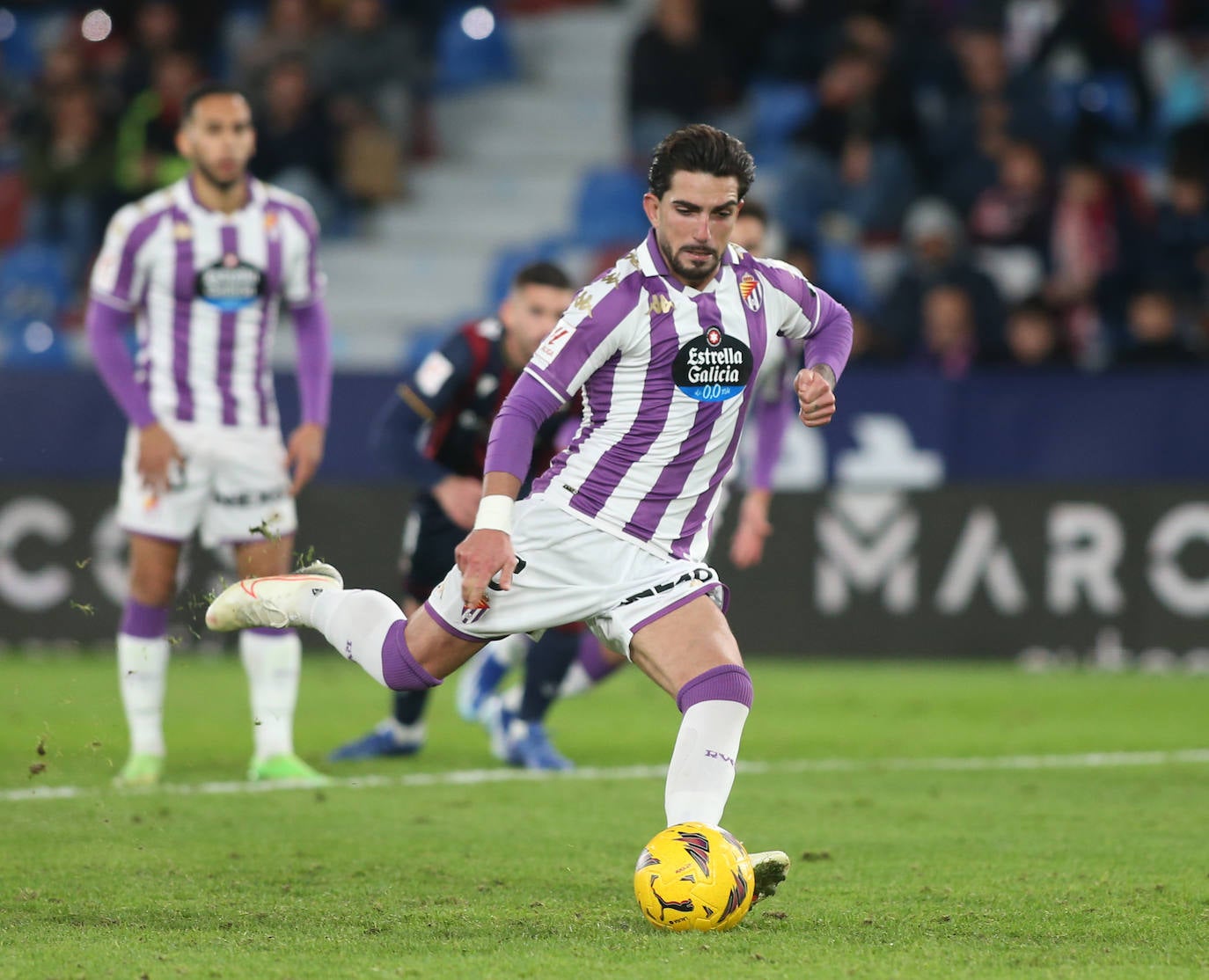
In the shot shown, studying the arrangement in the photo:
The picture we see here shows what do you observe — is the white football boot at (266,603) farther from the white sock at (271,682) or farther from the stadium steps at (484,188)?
the stadium steps at (484,188)

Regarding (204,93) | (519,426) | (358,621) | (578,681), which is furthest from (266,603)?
(578,681)

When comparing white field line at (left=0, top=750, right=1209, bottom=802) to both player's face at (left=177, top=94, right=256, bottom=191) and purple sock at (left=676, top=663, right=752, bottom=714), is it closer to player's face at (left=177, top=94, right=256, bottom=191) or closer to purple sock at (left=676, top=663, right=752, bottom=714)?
player's face at (left=177, top=94, right=256, bottom=191)

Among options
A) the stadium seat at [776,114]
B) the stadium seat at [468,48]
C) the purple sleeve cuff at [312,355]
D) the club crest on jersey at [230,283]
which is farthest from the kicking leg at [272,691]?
the stadium seat at [468,48]

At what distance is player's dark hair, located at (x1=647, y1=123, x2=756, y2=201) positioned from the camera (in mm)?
5000

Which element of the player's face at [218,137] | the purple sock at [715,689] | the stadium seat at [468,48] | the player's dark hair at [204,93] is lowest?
the purple sock at [715,689]

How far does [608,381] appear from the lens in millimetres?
5184

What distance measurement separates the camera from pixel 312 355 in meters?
7.69

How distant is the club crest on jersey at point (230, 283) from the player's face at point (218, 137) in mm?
305

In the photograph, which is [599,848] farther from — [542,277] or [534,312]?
[542,277]

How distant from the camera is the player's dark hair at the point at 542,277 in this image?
753 cm

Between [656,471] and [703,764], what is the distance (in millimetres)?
807

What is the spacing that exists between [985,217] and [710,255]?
931 cm

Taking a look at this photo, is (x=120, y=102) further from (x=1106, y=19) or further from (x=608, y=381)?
(x=608, y=381)

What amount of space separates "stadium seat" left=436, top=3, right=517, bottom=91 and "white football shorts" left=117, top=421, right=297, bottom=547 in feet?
36.5
